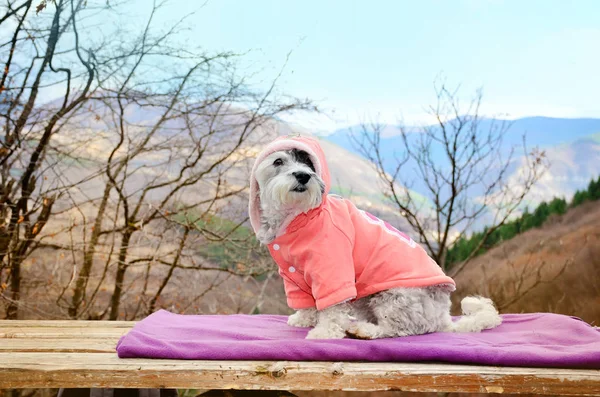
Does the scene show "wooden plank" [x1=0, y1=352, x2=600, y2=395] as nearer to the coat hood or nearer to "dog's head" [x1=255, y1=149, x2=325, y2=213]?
"dog's head" [x1=255, y1=149, x2=325, y2=213]

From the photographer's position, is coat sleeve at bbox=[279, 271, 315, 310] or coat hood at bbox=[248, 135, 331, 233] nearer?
coat hood at bbox=[248, 135, 331, 233]

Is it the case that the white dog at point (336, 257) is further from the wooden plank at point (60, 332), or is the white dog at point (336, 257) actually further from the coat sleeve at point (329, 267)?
the wooden plank at point (60, 332)

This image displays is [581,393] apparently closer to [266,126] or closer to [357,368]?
[357,368]

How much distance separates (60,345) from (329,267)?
140cm

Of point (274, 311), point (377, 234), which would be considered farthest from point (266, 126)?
point (377, 234)

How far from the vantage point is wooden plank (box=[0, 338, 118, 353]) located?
267 centimetres

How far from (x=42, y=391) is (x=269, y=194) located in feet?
12.0

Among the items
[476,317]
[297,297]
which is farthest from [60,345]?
[476,317]

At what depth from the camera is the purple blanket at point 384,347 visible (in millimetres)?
2324

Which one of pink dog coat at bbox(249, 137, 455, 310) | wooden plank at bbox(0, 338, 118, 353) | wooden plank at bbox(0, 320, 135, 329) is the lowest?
wooden plank at bbox(0, 338, 118, 353)

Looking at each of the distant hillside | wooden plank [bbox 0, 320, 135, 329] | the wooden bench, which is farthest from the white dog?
the distant hillside

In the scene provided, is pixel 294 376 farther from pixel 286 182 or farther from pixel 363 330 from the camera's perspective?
pixel 286 182

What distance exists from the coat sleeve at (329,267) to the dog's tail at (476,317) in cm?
70

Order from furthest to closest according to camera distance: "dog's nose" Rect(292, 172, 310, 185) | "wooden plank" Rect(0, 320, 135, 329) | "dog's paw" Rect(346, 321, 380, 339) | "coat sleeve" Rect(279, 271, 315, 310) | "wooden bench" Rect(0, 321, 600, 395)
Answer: "wooden plank" Rect(0, 320, 135, 329) < "coat sleeve" Rect(279, 271, 315, 310) < "dog's paw" Rect(346, 321, 380, 339) < "dog's nose" Rect(292, 172, 310, 185) < "wooden bench" Rect(0, 321, 600, 395)
